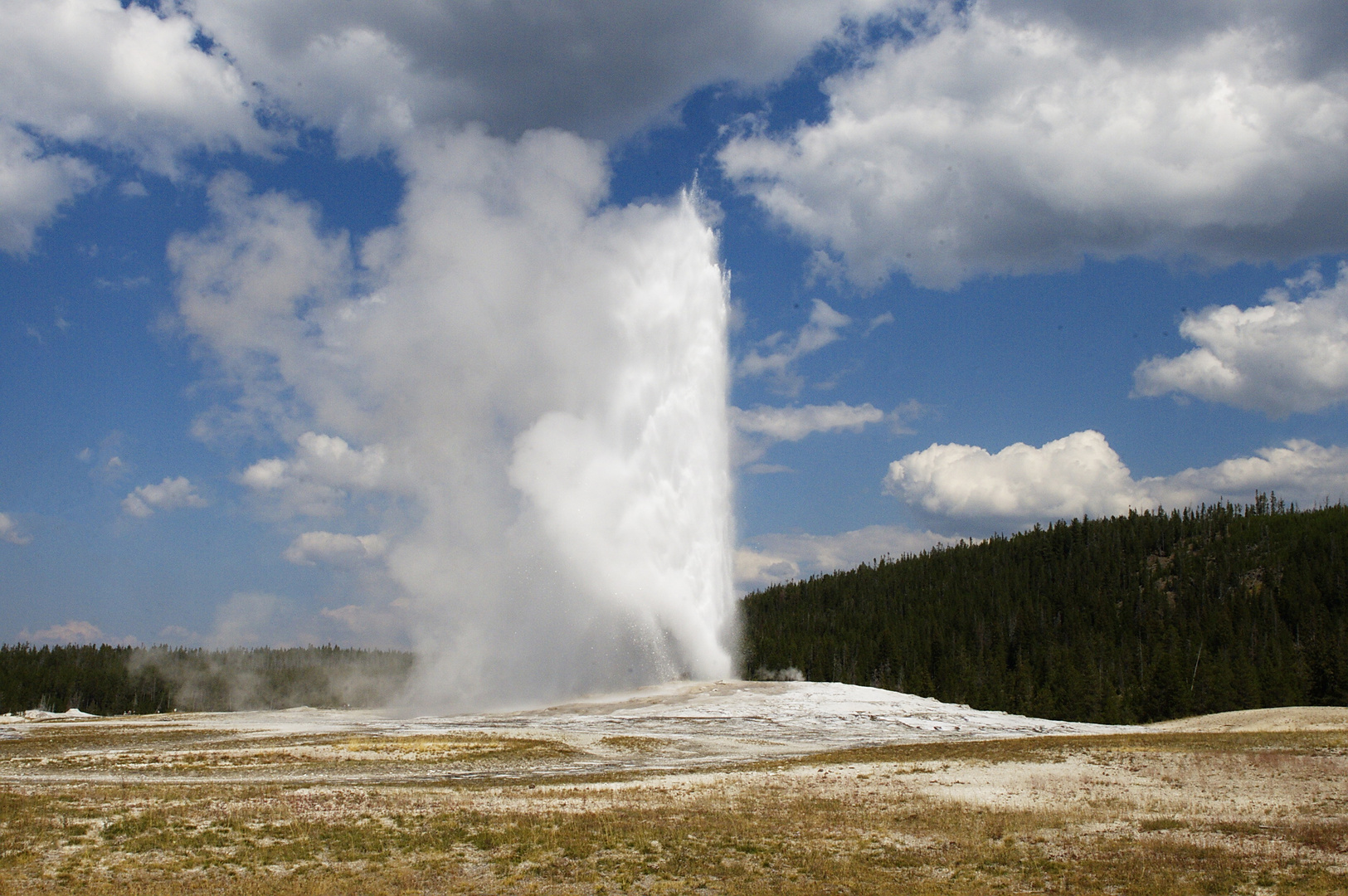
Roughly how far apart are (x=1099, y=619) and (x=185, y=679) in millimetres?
141999

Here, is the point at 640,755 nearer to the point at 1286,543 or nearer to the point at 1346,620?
the point at 1346,620

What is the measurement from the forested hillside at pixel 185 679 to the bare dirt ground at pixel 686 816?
74.0 metres

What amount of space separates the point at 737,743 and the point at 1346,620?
80.8 metres

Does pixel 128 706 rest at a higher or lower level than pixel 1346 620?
lower

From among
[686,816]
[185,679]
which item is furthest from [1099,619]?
[185,679]

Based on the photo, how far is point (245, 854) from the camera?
1653cm

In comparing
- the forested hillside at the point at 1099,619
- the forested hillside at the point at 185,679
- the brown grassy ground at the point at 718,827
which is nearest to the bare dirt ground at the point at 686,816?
the brown grassy ground at the point at 718,827

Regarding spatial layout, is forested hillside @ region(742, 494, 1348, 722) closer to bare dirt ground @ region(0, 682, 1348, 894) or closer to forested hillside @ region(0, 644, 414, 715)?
bare dirt ground @ region(0, 682, 1348, 894)

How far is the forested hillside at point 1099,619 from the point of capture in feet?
251

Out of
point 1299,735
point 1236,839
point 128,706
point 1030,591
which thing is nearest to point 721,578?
point 1299,735

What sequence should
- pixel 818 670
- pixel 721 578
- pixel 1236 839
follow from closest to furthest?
pixel 1236 839 < pixel 721 578 < pixel 818 670

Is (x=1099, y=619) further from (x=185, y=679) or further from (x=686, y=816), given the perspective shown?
(x=185, y=679)

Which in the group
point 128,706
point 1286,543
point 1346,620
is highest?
point 1286,543

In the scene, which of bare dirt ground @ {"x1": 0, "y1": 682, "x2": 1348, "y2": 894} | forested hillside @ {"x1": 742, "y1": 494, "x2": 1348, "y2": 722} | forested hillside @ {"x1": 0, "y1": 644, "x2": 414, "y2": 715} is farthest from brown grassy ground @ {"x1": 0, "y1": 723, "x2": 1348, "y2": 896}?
forested hillside @ {"x1": 0, "y1": 644, "x2": 414, "y2": 715}
